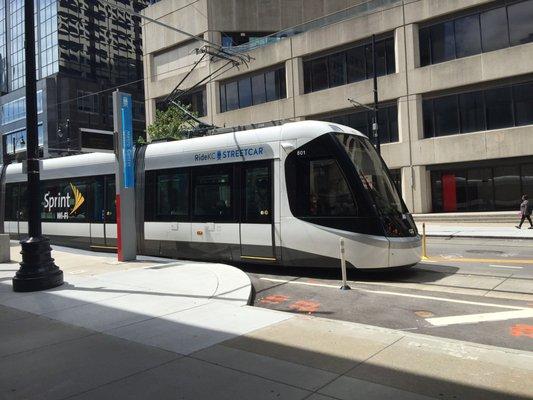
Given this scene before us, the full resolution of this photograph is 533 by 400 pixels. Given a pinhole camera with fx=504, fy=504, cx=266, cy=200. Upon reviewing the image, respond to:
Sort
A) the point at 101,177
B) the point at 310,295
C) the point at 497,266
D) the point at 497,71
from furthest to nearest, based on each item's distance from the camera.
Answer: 1. the point at 497,71
2. the point at 101,177
3. the point at 497,266
4. the point at 310,295

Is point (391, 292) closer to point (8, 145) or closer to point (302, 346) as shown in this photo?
point (302, 346)

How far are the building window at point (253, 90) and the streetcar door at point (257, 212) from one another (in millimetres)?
27725

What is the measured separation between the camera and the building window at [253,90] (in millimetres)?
38406

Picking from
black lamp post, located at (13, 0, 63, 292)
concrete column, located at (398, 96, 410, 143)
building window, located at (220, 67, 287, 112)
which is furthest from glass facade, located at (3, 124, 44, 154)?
black lamp post, located at (13, 0, 63, 292)

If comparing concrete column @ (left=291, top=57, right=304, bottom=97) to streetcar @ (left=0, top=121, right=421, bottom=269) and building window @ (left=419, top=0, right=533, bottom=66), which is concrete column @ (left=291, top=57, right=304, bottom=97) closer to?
building window @ (left=419, top=0, right=533, bottom=66)

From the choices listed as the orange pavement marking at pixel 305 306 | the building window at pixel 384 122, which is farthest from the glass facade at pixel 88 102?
the orange pavement marking at pixel 305 306

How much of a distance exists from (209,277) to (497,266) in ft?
21.8

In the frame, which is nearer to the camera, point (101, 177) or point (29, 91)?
point (29, 91)

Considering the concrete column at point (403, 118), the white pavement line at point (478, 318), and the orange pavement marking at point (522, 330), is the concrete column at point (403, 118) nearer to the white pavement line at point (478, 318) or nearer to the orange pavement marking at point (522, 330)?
the white pavement line at point (478, 318)

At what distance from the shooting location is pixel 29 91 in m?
9.36

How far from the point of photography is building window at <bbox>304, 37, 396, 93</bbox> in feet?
109

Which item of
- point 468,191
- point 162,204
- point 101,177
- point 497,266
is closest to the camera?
point 497,266

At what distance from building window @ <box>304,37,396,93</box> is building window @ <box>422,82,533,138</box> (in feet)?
13.5

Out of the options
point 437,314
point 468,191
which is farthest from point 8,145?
point 437,314
